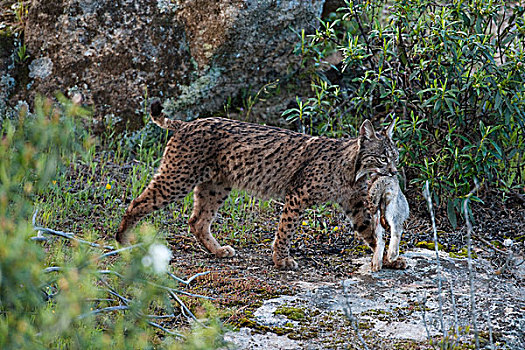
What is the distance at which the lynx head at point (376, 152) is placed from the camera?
5.18 meters

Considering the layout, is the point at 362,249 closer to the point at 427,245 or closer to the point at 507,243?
the point at 427,245

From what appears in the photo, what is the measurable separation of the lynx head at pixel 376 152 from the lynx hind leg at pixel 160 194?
4.78ft

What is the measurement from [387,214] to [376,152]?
1.69ft

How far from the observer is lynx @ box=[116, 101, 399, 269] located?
527 cm

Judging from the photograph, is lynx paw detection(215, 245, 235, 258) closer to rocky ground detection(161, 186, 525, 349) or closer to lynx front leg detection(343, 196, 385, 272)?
rocky ground detection(161, 186, 525, 349)

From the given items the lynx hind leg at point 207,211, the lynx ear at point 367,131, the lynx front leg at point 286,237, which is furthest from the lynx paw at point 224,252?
the lynx ear at point 367,131

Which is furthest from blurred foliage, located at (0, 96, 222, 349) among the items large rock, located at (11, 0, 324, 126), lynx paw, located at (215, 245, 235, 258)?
large rock, located at (11, 0, 324, 126)

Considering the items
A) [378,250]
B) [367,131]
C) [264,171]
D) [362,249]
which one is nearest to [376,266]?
[378,250]

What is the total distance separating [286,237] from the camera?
17.1 feet

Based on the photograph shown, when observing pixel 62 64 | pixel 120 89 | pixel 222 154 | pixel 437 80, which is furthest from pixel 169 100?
pixel 437 80

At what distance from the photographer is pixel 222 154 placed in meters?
5.51

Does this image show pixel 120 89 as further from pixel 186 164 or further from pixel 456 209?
pixel 456 209

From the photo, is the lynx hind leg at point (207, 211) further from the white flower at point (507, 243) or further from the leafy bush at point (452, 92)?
the white flower at point (507, 243)

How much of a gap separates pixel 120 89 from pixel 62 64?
75 centimetres
